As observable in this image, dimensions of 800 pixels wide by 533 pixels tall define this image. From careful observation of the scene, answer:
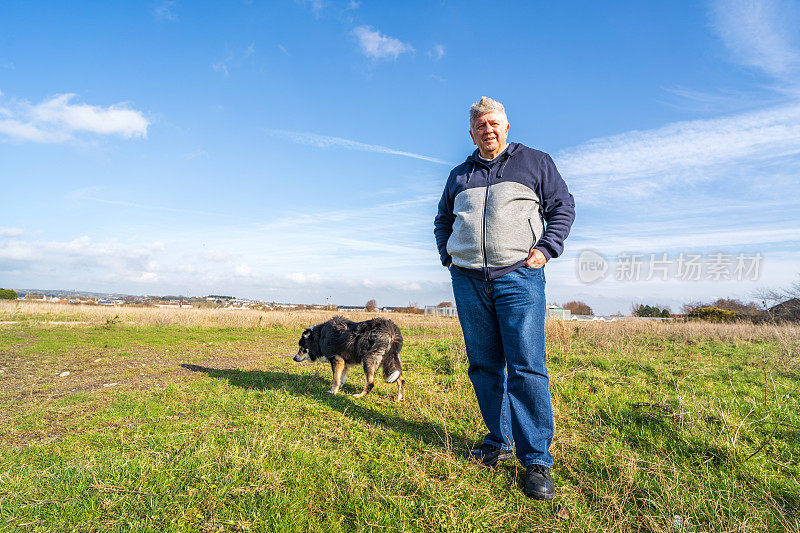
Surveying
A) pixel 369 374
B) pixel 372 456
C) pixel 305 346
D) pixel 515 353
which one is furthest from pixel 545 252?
pixel 305 346

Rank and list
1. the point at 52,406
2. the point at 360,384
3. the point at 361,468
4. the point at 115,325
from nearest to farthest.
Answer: the point at 361,468, the point at 52,406, the point at 360,384, the point at 115,325

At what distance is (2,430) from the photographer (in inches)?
162

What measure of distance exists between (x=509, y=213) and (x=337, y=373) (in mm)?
4032

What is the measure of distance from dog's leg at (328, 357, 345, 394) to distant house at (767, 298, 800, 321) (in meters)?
19.6

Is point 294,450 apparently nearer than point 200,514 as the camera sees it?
No

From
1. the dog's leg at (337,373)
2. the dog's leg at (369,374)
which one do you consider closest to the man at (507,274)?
the dog's leg at (369,374)

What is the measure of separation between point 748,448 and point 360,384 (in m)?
4.84

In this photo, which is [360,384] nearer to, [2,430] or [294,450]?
[294,450]

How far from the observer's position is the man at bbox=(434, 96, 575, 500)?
9.27ft

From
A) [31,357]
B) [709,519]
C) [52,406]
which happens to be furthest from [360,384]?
[31,357]

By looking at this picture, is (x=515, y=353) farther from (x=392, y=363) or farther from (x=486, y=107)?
(x=392, y=363)

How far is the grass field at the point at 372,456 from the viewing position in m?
2.37

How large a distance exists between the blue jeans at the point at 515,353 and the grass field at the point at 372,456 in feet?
A: 1.15

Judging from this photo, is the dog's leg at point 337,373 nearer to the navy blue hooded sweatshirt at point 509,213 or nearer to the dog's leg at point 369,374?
the dog's leg at point 369,374
